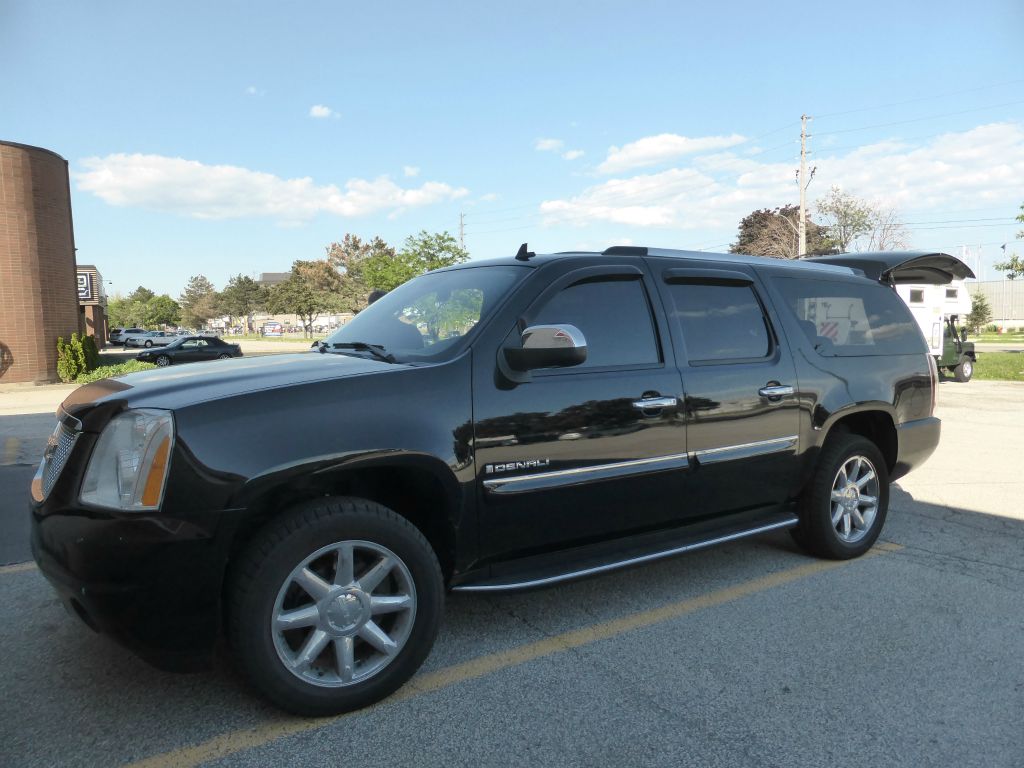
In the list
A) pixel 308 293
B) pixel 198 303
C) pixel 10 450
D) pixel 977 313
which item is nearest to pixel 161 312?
pixel 198 303

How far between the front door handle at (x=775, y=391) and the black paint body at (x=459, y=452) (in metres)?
0.05

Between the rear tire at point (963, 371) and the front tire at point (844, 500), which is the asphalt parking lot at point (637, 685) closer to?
the front tire at point (844, 500)

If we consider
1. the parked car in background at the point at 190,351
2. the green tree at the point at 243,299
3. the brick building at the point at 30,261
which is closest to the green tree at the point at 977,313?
the parked car in background at the point at 190,351

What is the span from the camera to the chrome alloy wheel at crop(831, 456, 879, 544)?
4.55 metres

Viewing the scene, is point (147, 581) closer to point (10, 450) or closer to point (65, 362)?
point (10, 450)

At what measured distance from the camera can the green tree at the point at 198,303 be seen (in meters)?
110

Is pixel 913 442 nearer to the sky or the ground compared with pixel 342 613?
nearer to the sky

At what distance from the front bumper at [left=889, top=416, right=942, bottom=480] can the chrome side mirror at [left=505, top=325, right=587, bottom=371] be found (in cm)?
291

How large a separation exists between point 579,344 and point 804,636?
71.4 inches

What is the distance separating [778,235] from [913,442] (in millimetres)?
50563

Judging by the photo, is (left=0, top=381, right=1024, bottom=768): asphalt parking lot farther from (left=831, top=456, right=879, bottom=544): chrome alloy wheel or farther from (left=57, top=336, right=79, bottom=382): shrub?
(left=57, top=336, right=79, bottom=382): shrub

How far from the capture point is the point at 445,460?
299 centimetres

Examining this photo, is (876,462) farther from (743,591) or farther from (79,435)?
(79,435)

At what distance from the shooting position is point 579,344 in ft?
10.1
